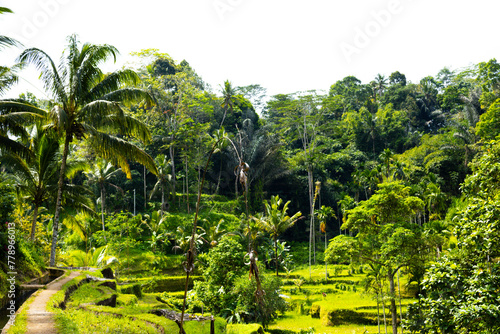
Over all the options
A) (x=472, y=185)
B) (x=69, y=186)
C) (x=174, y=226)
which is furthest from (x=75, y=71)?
(x=174, y=226)

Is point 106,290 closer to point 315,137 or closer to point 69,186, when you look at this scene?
point 69,186

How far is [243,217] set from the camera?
30.8 meters

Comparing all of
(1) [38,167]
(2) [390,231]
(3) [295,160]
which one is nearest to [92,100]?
(1) [38,167]

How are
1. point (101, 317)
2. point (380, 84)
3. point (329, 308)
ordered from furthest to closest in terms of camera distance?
point (380, 84) < point (329, 308) < point (101, 317)

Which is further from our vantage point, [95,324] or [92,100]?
[92,100]

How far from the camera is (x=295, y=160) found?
39094 millimetres

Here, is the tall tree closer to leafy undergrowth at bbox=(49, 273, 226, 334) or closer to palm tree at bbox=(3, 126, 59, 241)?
leafy undergrowth at bbox=(49, 273, 226, 334)

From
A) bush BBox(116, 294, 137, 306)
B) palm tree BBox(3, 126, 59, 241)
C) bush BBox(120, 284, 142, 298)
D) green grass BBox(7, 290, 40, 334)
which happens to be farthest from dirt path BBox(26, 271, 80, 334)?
palm tree BBox(3, 126, 59, 241)

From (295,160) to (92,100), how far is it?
2905cm

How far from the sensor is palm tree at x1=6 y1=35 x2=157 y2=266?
11.2 meters

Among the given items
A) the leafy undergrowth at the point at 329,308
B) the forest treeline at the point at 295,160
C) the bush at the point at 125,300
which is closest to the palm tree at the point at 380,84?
the forest treeline at the point at 295,160

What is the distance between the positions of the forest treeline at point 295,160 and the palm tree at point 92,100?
44 mm

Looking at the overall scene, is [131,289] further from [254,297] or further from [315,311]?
[315,311]

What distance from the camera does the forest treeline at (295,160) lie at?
6652 millimetres
